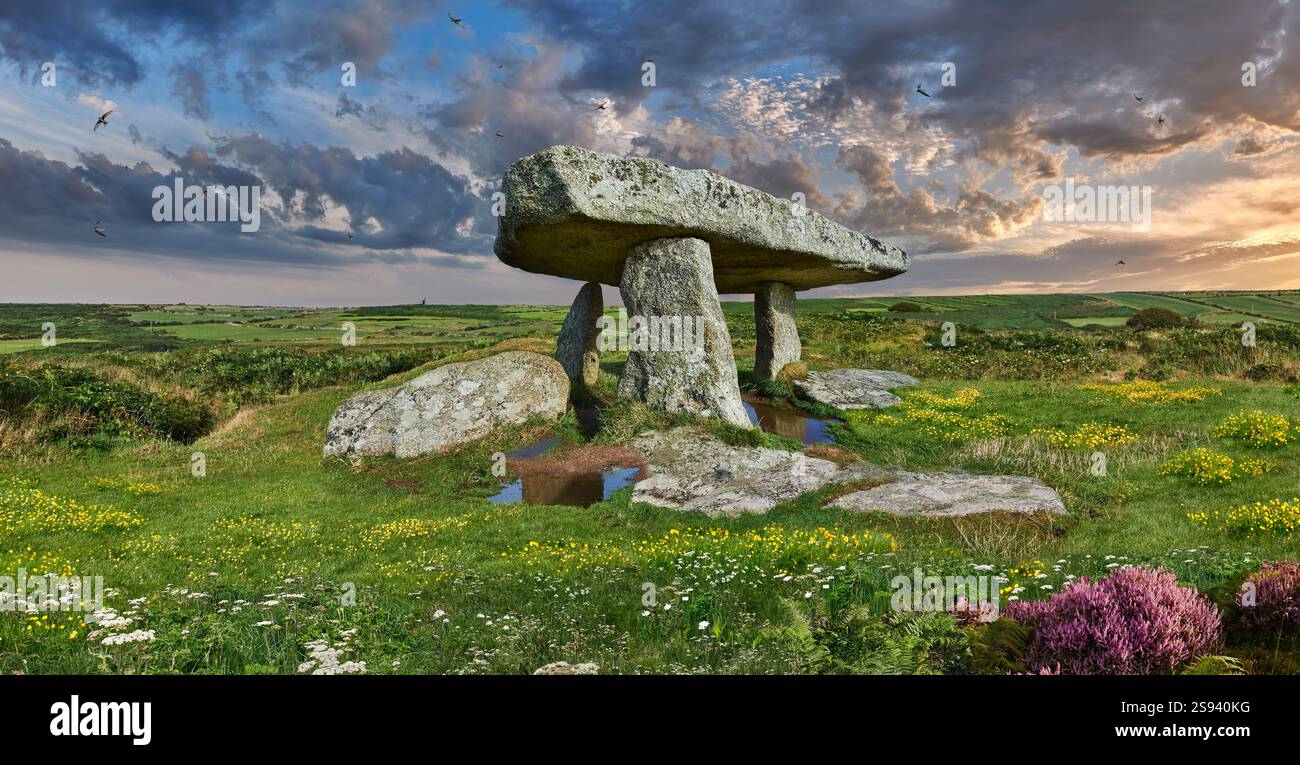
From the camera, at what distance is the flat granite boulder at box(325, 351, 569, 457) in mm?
18047

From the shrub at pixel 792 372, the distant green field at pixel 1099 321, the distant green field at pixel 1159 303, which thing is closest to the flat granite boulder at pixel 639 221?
the shrub at pixel 792 372

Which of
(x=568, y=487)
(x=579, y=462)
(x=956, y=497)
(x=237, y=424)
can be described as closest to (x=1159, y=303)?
(x=956, y=497)

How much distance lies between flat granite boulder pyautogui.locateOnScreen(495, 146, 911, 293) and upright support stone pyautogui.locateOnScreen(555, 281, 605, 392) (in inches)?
27.1

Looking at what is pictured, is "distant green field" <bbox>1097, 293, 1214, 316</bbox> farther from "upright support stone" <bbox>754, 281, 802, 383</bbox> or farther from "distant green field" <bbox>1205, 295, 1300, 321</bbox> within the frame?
"upright support stone" <bbox>754, 281, 802, 383</bbox>

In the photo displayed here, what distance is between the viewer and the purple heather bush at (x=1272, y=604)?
400 cm

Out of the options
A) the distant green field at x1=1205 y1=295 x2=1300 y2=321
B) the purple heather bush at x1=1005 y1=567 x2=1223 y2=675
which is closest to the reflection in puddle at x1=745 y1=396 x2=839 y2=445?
the purple heather bush at x1=1005 y1=567 x2=1223 y2=675

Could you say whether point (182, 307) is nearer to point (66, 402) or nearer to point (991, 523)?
point (66, 402)

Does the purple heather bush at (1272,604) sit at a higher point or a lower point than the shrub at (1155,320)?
lower

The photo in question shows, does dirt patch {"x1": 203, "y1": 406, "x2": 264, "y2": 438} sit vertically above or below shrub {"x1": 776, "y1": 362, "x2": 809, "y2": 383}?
below

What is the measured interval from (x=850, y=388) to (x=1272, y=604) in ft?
71.3

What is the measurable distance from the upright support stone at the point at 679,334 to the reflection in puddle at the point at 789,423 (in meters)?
2.16

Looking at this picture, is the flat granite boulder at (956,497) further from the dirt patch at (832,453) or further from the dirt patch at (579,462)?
the dirt patch at (579,462)
